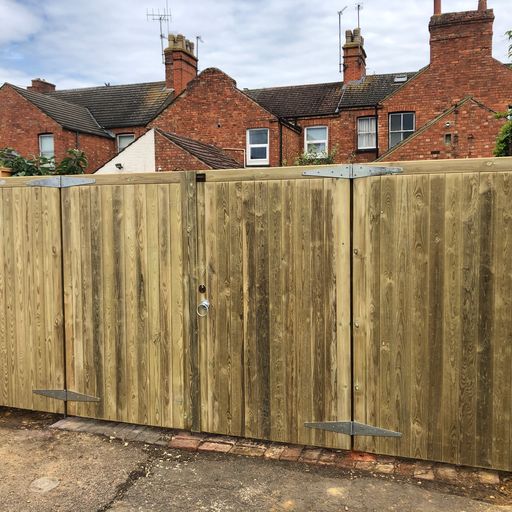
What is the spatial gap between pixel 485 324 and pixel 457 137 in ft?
41.2

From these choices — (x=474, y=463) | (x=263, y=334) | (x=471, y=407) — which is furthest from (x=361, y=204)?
(x=474, y=463)

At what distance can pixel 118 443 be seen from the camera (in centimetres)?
430

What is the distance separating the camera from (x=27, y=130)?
2303 centimetres

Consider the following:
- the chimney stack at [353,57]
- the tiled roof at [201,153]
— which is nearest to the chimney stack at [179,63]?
the chimney stack at [353,57]

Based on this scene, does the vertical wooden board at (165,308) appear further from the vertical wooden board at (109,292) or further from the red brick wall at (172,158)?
the red brick wall at (172,158)

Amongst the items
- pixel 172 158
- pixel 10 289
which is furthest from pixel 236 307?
pixel 172 158

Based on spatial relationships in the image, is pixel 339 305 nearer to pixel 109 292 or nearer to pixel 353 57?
pixel 109 292

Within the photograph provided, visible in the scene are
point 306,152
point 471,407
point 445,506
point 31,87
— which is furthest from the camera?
point 31,87

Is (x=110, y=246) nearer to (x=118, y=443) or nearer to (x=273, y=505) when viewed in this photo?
(x=118, y=443)

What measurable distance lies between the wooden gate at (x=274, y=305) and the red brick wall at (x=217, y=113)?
17.6 meters

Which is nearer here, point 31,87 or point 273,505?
point 273,505

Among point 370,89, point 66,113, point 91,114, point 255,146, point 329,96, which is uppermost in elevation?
point 91,114

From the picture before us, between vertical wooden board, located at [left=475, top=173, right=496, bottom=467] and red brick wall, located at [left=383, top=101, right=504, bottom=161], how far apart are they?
11.2 m

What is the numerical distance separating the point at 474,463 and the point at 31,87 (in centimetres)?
3178
